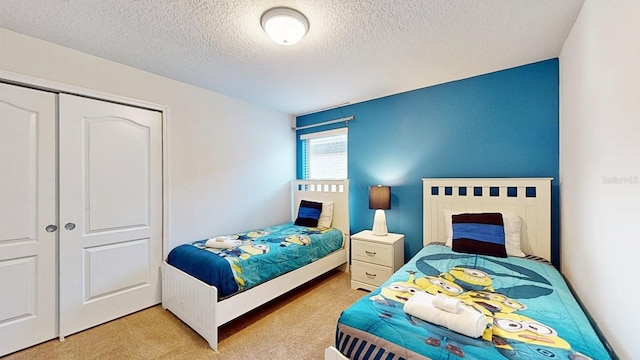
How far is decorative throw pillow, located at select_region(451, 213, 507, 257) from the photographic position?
7.01 feet

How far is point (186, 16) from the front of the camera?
1669 millimetres

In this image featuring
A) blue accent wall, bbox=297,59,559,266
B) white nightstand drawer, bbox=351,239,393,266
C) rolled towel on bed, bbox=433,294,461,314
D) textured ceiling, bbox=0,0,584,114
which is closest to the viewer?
rolled towel on bed, bbox=433,294,461,314

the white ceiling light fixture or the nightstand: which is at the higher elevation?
the white ceiling light fixture

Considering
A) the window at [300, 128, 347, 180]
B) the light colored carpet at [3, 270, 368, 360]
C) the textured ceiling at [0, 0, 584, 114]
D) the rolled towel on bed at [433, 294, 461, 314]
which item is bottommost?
the light colored carpet at [3, 270, 368, 360]

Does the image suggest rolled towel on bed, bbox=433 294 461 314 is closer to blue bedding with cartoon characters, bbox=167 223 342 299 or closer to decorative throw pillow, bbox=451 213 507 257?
decorative throw pillow, bbox=451 213 507 257

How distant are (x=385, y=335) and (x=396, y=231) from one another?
2150 millimetres

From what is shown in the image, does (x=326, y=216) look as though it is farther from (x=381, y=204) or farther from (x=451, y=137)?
(x=451, y=137)

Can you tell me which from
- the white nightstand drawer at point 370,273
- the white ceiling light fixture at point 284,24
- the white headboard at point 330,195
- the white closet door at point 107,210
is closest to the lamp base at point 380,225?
the white nightstand drawer at point 370,273

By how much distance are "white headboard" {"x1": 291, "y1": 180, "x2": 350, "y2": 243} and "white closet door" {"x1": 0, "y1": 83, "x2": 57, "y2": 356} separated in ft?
8.95

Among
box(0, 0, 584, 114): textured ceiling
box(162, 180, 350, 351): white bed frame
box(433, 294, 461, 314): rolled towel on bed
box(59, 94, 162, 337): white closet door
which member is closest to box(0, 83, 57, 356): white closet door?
box(59, 94, 162, 337): white closet door

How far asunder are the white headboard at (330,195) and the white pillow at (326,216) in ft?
0.20

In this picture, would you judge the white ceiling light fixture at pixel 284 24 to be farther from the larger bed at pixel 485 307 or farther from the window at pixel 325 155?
the window at pixel 325 155

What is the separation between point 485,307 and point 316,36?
2.10 metres

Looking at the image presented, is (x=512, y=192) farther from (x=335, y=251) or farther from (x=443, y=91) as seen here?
(x=335, y=251)
